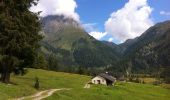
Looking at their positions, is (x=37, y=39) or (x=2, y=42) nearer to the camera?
(x=2, y=42)

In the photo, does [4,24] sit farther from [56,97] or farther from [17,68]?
[56,97]

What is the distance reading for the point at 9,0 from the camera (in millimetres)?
60469

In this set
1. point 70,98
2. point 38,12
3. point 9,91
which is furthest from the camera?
point 38,12

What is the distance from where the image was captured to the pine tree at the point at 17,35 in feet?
195

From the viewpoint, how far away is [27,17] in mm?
62406

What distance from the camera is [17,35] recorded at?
5991 centimetres

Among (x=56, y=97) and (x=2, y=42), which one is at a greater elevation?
(x=2, y=42)

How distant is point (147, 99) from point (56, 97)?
32.4 m

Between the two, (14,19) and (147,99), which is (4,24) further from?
(147,99)

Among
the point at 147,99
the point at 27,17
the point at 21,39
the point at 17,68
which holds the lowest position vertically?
the point at 147,99

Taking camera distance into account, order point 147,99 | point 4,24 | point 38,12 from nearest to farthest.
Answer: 1. point 4,24
2. point 38,12
3. point 147,99

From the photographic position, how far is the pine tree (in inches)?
2341

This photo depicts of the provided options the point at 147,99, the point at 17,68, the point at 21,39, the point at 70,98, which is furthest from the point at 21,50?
the point at 147,99

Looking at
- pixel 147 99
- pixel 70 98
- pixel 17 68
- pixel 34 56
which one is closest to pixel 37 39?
pixel 34 56
